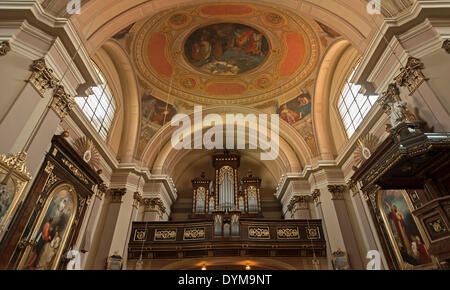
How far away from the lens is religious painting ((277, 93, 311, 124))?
34.5ft

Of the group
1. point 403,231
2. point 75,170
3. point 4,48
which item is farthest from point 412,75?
point 75,170

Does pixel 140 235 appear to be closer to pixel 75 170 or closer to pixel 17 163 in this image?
pixel 75 170

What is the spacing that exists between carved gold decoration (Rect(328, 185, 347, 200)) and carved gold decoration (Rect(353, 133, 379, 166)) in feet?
4.24

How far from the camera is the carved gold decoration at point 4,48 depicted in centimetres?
461

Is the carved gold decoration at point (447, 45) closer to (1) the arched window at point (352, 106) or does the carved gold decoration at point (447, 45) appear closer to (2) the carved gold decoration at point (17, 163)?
(1) the arched window at point (352, 106)

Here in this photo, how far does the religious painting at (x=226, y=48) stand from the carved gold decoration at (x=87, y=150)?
5316mm

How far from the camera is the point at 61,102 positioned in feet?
17.8

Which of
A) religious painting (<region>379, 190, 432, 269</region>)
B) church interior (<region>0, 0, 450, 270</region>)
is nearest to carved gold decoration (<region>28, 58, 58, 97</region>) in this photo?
church interior (<region>0, 0, 450, 270</region>)

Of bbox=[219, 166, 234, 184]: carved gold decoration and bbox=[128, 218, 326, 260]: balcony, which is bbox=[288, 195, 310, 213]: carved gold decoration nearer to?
bbox=[128, 218, 326, 260]: balcony

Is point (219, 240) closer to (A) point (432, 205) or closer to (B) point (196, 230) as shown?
(B) point (196, 230)

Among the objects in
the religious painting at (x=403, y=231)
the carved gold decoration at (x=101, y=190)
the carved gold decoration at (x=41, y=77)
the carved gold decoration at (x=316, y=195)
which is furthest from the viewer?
the carved gold decoration at (x=316, y=195)

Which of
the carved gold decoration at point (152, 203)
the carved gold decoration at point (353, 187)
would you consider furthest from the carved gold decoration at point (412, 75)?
the carved gold decoration at point (152, 203)

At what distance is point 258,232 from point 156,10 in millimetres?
7651
